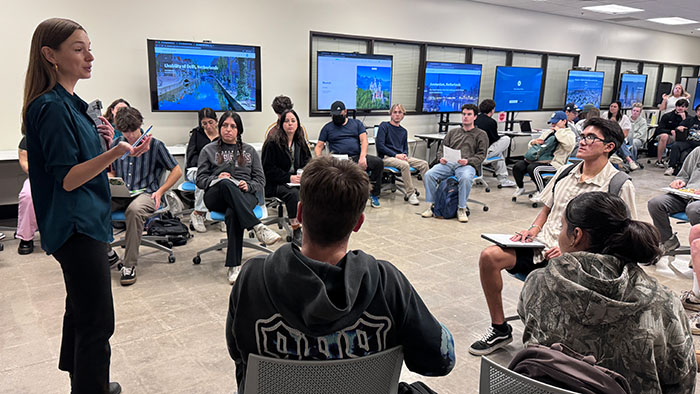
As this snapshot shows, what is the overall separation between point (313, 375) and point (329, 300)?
0.19m

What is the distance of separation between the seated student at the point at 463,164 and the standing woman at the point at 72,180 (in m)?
4.08

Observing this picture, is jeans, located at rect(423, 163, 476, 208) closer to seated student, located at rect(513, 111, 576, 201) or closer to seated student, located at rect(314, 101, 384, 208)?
seated student, located at rect(314, 101, 384, 208)

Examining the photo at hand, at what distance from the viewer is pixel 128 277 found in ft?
11.2

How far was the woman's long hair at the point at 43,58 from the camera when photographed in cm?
162

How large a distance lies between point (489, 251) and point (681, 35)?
1297 centimetres

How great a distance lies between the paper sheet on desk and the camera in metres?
5.53

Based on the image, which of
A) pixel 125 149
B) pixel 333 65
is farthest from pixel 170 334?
pixel 333 65

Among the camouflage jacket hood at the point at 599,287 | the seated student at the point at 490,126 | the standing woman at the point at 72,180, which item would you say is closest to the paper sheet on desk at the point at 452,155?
the seated student at the point at 490,126

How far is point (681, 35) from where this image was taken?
40.2 feet

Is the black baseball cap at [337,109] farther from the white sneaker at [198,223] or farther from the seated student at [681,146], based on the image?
the seated student at [681,146]

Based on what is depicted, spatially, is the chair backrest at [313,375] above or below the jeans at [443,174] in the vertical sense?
above

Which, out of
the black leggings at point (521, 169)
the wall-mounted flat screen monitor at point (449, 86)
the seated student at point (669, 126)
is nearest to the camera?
the black leggings at point (521, 169)

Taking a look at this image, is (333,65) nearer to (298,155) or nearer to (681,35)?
(298,155)

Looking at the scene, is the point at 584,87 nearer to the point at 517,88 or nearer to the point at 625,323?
the point at 517,88
